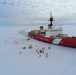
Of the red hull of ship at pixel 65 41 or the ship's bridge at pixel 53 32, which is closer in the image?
the red hull of ship at pixel 65 41

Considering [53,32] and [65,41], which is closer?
[65,41]

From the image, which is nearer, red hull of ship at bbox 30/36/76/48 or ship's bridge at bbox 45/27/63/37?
red hull of ship at bbox 30/36/76/48

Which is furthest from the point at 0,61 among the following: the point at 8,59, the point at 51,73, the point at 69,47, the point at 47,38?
the point at 47,38

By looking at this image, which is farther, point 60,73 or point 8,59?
point 8,59

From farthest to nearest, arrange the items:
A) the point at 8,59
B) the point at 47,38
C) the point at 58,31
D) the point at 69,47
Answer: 1. the point at 58,31
2. the point at 47,38
3. the point at 69,47
4. the point at 8,59

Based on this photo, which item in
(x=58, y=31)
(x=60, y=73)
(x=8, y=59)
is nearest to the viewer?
(x=60, y=73)

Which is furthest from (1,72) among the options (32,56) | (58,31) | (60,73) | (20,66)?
(58,31)

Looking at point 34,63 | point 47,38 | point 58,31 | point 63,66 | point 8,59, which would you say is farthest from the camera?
point 58,31

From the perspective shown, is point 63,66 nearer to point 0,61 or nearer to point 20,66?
point 20,66

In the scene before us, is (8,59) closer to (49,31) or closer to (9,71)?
(9,71)
